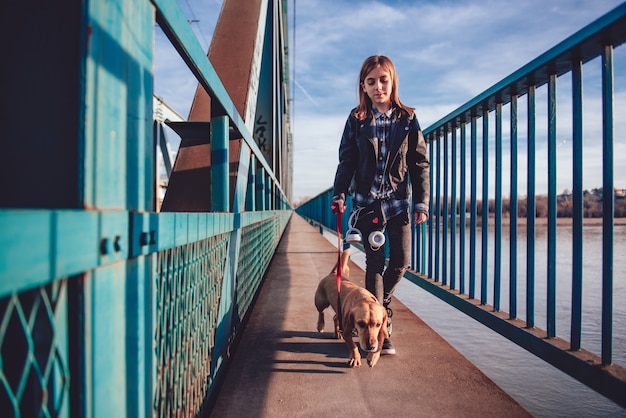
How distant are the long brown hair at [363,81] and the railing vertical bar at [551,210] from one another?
87 cm

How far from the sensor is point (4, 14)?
0.92 m

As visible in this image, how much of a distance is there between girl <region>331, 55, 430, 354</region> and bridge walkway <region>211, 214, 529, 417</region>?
31 cm

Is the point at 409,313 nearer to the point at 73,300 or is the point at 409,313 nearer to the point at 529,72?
the point at 529,72

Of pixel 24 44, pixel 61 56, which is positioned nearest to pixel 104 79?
pixel 61 56

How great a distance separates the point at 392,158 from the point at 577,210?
3.65 feet

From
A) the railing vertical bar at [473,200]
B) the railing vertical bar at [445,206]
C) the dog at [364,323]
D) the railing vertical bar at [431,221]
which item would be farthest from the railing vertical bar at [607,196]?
the railing vertical bar at [431,221]

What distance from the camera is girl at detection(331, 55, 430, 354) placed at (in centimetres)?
267

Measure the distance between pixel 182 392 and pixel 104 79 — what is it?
105cm

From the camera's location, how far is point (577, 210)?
175 cm

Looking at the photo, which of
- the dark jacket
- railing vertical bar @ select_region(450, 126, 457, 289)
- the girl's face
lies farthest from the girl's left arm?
railing vertical bar @ select_region(450, 126, 457, 289)

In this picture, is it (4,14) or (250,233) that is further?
(250,233)

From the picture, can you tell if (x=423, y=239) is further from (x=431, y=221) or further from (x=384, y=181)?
(x=384, y=181)

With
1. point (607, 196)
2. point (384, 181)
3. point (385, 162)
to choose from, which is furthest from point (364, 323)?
point (607, 196)

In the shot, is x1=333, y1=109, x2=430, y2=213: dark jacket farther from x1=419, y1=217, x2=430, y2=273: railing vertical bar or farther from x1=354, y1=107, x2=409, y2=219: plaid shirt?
x1=419, y1=217, x2=430, y2=273: railing vertical bar
